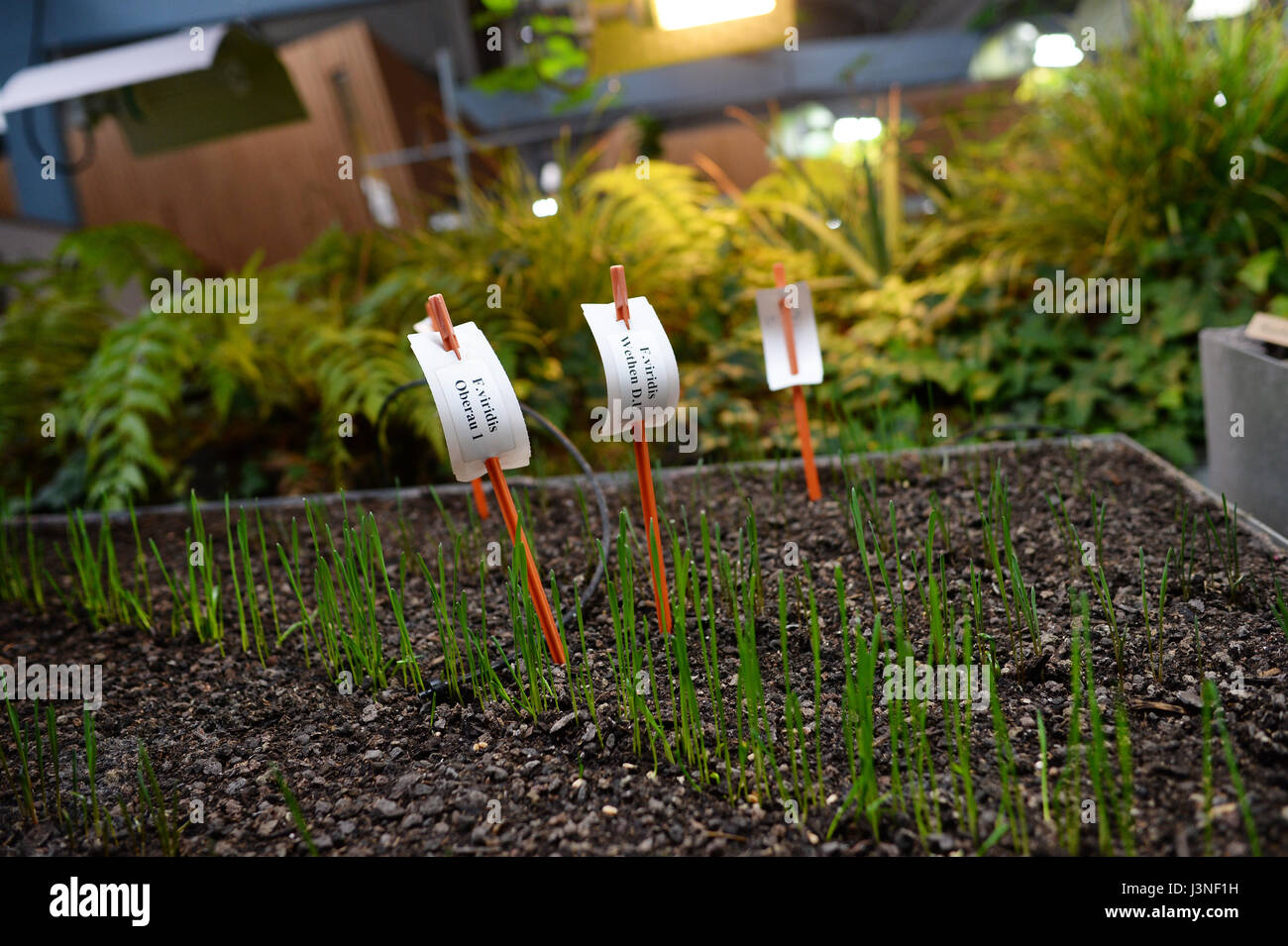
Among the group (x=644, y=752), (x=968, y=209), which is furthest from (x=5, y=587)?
(x=968, y=209)

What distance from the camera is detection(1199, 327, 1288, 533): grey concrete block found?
129cm

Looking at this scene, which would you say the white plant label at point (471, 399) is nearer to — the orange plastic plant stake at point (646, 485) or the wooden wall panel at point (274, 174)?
the orange plastic plant stake at point (646, 485)

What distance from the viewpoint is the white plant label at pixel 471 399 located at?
0.87m

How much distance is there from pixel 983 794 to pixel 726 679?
0.33m

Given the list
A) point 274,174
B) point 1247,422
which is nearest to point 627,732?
point 1247,422

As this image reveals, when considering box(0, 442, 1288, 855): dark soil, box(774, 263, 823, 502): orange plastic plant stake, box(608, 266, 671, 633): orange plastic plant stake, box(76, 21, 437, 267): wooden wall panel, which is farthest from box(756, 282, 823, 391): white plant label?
box(76, 21, 437, 267): wooden wall panel

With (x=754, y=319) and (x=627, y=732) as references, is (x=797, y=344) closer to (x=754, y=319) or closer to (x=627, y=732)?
(x=627, y=732)

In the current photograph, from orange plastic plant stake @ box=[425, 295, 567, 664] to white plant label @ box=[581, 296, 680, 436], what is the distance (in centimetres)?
14

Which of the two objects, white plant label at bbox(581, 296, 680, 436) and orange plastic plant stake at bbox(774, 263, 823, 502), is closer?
white plant label at bbox(581, 296, 680, 436)

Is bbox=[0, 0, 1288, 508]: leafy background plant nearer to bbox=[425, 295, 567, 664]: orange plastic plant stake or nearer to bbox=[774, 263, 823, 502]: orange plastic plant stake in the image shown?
bbox=[774, 263, 823, 502]: orange plastic plant stake

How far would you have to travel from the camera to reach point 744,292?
2381 millimetres

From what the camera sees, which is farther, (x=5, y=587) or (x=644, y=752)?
(x=5, y=587)
